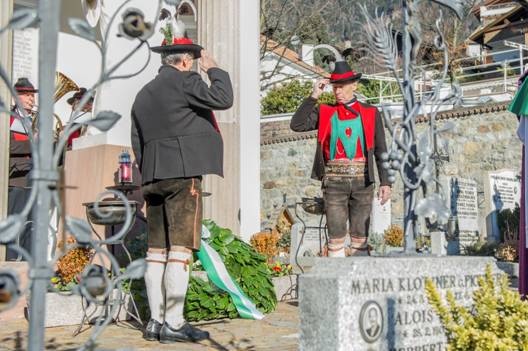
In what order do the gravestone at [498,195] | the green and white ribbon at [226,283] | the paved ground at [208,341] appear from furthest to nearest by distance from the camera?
1. the gravestone at [498,195]
2. the green and white ribbon at [226,283]
3. the paved ground at [208,341]

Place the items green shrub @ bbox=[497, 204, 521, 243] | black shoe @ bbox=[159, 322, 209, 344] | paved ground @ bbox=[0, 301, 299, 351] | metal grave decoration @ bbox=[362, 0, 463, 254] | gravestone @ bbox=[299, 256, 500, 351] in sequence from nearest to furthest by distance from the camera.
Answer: gravestone @ bbox=[299, 256, 500, 351], metal grave decoration @ bbox=[362, 0, 463, 254], paved ground @ bbox=[0, 301, 299, 351], black shoe @ bbox=[159, 322, 209, 344], green shrub @ bbox=[497, 204, 521, 243]

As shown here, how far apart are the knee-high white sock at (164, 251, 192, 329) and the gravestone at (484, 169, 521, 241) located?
13939mm

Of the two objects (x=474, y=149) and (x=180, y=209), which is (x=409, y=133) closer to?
(x=180, y=209)

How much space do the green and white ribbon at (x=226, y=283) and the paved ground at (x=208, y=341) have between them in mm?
91

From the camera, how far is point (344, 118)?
251 inches

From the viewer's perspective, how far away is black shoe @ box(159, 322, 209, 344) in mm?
5039

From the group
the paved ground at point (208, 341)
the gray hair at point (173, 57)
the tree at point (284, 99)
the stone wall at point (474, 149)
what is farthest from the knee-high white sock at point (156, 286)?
the tree at point (284, 99)

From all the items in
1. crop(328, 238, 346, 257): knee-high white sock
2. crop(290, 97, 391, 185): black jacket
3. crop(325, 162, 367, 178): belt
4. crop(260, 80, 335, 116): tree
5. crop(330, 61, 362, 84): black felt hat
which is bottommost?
crop(328, 238, 346, 257): knee-high white sock

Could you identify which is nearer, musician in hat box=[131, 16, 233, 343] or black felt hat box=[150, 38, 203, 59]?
musician in hat box=[131, 16, 233, 343]

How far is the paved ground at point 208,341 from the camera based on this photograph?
488 cm

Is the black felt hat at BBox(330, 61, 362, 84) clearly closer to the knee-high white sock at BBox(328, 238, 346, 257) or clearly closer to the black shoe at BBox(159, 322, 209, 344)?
the knee-high white sock at BBox(328, 238, 346, 257)

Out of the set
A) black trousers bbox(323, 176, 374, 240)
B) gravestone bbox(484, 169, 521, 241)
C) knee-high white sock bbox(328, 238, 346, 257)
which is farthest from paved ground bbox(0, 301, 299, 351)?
gravestone bbox(484, 169, 521, 241)

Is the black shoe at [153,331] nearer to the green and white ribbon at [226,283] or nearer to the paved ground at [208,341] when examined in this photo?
the paved ground at [208,341]

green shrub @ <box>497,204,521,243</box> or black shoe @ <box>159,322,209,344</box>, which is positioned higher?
green shrub @ <box>497,204,521,243</box>
